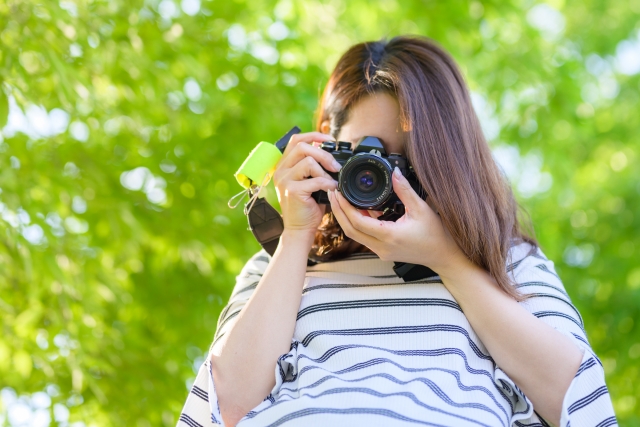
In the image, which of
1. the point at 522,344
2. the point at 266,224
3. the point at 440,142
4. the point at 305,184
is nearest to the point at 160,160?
the point at 266,224

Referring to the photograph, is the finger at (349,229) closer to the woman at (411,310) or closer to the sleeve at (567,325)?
the woman at (411,310)

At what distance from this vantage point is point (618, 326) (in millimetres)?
2680

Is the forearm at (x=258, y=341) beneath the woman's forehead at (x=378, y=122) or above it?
beneath

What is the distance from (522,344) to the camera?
1.02 meters

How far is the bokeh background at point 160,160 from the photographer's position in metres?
1.59

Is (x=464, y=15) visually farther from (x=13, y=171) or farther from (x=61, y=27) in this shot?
(x=13, y=171)

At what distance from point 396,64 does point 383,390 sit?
1.95ft

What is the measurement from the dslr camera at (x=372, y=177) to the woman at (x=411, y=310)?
25 millimetres

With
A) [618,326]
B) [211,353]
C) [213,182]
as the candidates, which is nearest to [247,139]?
[213,182]

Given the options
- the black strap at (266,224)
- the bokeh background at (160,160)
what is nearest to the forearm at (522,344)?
the black strap at (266,224)

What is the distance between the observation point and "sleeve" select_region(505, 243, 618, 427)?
3.26 feet

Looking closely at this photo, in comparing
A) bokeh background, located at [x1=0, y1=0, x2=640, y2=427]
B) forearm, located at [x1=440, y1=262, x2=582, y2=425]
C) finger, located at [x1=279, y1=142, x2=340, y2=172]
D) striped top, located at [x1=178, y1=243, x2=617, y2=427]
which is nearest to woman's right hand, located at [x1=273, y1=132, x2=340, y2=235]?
finger, located at [x1=279, y1=142, x2=340, y2=172]

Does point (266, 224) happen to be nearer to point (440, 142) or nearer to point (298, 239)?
point (298, 239)

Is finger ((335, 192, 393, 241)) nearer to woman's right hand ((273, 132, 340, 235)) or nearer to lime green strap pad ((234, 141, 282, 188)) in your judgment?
woman's right hand ((273, 132, 340, 235))
